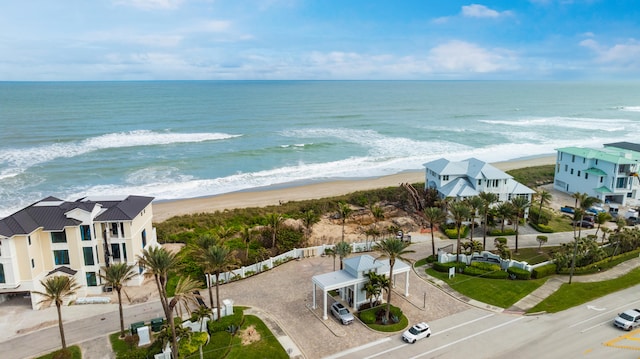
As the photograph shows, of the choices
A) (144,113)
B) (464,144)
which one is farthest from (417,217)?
(144,113)

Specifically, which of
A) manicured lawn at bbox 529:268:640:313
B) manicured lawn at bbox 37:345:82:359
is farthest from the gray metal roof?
manicured lawn at bbox 529:268:640:313

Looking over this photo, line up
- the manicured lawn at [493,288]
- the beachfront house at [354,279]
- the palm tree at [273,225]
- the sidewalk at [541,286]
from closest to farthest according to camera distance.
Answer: the beachfront house at [354,279]
the sidewalk at [541,286]
the manicured lawn at [493,288]
the palm tree at [273,225]

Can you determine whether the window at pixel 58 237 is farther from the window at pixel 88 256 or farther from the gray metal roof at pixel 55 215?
the window at pixel 88 256

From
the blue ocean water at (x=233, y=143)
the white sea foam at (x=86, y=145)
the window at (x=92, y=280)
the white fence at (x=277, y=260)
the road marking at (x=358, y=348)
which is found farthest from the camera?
the white sea foam at (x=86, y=145)

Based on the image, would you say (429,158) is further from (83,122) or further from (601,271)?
(83,122)

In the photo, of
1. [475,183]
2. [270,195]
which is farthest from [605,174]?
[270,195]

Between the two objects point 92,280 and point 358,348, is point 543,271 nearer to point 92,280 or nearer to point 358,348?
point 358,348

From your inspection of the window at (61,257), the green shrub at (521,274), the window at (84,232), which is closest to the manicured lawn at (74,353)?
the window at (61,257)
